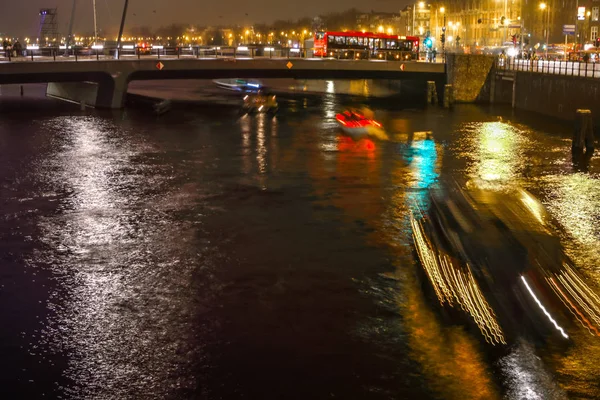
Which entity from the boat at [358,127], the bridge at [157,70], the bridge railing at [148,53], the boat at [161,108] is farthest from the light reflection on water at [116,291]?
the bridge railing at [148,53]

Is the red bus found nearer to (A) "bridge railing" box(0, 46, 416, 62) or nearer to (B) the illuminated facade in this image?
(A) "bridge railing" box(0, 46, 416, 62)

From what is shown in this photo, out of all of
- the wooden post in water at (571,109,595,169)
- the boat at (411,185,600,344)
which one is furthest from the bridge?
the boat at (411,185,600,344)

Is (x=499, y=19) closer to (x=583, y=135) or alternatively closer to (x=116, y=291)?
(x=583, y=135)

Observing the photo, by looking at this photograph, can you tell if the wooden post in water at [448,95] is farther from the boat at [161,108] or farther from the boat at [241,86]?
the boat at [241,86]

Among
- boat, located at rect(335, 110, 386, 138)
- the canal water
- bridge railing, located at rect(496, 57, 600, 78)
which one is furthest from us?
bridge railing, located at rect(496, 57, 600, 78)

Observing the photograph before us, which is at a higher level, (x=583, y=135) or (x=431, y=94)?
(x=431, y=94)

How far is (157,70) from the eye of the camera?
195 ft

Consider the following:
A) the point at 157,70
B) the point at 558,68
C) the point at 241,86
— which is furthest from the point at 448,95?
the point at 241,86

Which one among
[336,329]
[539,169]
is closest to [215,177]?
[539,169]

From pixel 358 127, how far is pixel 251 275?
94.1 ft

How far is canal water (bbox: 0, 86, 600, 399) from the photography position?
1261cm

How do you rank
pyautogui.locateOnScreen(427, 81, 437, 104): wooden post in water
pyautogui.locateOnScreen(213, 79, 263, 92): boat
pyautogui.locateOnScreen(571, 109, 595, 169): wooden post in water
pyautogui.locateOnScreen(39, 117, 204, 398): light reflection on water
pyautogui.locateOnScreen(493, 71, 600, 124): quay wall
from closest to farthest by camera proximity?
pyautogui.locateOnScreen(39, 117, 204, 398): light reflection on water, pyautogui.locateOnScreen(571, 109, 595, 169): wooden post in water, pyautogui.locateOnScreen(493, 71, 600, 124): quay wall, pyautogui.locateOnScreen(427, 81, 437, 104): wooden post in water, pyautogui.locateOnScreen(213, 79, 263, 92): boat

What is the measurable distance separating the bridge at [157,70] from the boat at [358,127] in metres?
15.5

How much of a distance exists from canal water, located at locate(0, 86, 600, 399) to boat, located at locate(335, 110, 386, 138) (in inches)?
237
